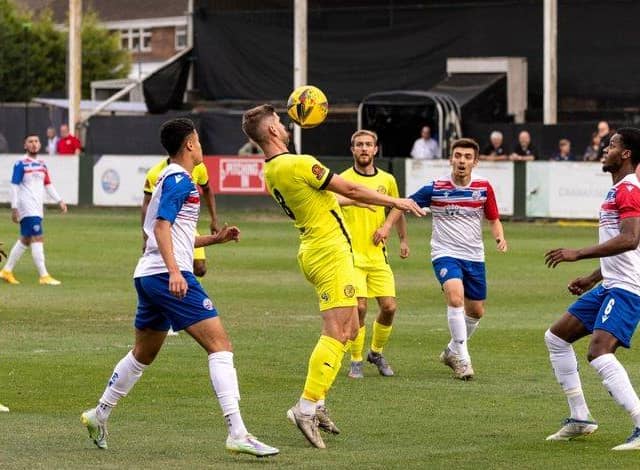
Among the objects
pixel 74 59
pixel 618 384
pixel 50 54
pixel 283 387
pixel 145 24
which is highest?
pixel 145 24

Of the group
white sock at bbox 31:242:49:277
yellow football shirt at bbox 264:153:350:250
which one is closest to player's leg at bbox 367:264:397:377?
yellow football shirt at bbox 264:153:350:250

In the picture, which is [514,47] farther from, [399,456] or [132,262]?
[399,456]

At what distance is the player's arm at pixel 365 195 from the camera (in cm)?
976

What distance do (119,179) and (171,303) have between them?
29.0 meters

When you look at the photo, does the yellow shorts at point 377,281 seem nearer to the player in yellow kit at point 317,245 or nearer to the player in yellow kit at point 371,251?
the player in yellow kit at point 371,251

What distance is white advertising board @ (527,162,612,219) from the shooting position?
33344 mm

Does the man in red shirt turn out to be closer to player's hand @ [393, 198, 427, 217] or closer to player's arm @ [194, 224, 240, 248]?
player's arm @ [194, 224, 240, 248]

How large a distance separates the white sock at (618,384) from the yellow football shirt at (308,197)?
1894mm

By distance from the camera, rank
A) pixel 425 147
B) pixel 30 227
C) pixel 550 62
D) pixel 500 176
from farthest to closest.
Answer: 1. pixel 550 62
2. pixel 425 147
3. pixel 500 176
4. pixel 30 227

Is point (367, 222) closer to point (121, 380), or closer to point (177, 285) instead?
point (121, 380)

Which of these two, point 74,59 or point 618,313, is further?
point 74,59

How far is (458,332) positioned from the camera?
13.6 metres

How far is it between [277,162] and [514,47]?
3488cm

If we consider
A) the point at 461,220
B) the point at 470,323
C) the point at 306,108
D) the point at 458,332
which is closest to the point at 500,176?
the point at 470,323
